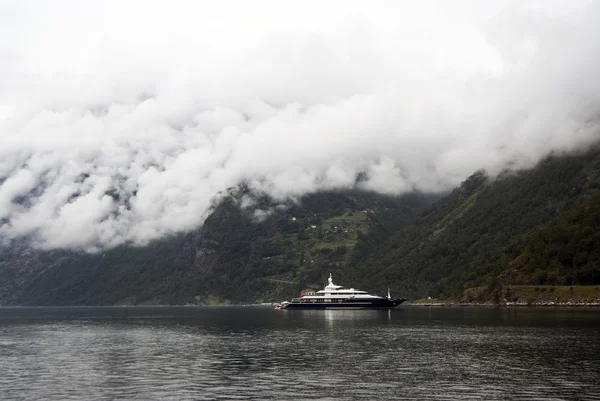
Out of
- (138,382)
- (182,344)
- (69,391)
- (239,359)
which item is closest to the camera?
(69,391)

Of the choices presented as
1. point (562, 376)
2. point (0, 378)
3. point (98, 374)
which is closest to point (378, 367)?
point (562, 376)

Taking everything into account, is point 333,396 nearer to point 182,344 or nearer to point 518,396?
point 518,396

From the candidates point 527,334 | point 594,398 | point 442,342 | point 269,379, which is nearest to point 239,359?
point 269,379

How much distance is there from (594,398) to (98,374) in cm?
6869

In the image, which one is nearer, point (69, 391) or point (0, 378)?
point (69, 391)

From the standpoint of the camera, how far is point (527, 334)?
149 metres

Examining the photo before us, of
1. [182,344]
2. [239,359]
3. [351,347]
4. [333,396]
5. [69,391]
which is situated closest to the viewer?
[333,396]

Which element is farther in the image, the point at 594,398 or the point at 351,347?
the point at 351,347

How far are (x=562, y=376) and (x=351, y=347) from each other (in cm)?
5020

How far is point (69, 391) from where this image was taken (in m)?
82.8

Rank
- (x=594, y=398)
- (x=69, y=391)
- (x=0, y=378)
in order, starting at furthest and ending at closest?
(x=0, y=378), (x=69, y=391), (x=594, y=398)

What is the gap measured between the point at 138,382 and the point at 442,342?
2771 inches

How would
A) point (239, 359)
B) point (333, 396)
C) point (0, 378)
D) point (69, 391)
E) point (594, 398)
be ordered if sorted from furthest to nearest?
point (239, 359), point (0, 378), point (69, 391), point (333, 396), point (594, 398)

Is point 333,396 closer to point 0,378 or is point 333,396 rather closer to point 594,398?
point 594,398
